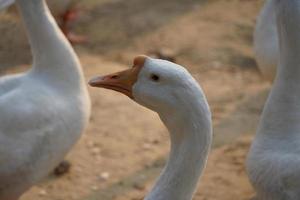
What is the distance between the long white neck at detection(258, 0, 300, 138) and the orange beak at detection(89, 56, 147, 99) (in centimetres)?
92

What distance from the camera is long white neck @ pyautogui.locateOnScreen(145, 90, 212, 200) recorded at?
9.53ft

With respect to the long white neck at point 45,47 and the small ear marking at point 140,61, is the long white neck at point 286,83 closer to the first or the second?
the small ear marking at point 140,61

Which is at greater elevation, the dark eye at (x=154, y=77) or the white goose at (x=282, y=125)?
the dark eye at (x=154, y=77)

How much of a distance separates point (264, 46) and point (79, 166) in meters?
1.60

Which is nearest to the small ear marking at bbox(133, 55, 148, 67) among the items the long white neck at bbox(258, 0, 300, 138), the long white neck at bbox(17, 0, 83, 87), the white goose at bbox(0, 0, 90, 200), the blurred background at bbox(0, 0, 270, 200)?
the long white neck at bbox(258, 0, 300, 138)

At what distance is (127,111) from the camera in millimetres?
5594

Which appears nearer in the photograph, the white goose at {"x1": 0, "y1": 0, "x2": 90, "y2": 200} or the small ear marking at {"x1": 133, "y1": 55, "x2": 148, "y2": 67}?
the small ear marking at {"x1": 133, "y1": 55, "x2": 148, "y2": 67}

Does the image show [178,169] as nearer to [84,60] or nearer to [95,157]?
[95,157]

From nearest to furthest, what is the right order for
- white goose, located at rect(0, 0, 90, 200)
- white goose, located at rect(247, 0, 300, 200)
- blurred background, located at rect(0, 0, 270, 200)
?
1. white goose, located at rect(247, 0, 300, 200)
2. white goose, located at rect(0, 0, 90, 200)
3. blurred background, located at rect(0, 0, 270, 200)

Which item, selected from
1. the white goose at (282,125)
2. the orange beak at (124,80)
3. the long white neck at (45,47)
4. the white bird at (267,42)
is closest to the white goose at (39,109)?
the long white neck at (45,47)

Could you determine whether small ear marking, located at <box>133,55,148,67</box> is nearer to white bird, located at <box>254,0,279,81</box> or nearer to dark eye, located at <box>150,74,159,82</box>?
dark eye, located at <box>150,74,159,82</box>

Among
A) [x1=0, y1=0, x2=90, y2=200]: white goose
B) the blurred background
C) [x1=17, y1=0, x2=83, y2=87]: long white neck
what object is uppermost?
[x1=17, y1=0, x2=83, y2=87]: long white neck

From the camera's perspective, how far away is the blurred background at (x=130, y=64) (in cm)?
479

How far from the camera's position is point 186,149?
298cm
